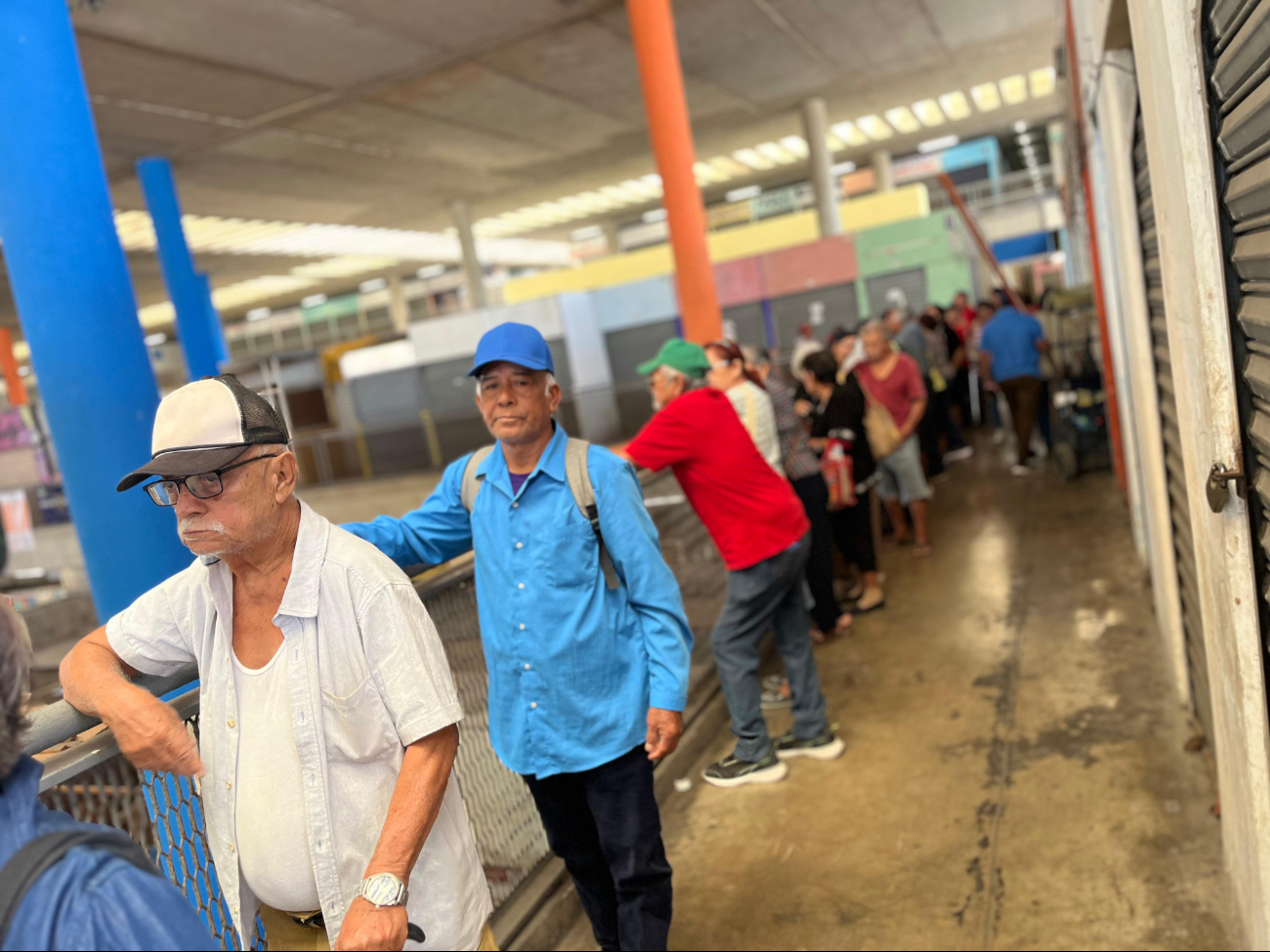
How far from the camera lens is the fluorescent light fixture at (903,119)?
63.3 feet

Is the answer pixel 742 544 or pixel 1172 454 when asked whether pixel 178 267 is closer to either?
pixel 742 544

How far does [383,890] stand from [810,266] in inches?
556

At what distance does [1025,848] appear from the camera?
323 cm

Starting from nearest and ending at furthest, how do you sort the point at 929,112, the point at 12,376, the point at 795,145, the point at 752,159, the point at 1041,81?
1. the point at 12,376
2. the point at 1041,81
3. the point at 929,112
4. the point at 795,145
5. the point at 752,159

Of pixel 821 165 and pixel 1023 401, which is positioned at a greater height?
pixel 821 165

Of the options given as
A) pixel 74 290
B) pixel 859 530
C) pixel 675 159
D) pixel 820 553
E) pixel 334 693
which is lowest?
pixel 859 530

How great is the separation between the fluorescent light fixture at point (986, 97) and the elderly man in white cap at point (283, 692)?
19420 mm

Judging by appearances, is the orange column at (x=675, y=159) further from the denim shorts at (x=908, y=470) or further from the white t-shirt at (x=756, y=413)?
the white t-shirt at (x=756, y=413)

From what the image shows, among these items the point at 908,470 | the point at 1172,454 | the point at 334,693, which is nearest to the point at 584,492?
the point at 334,693

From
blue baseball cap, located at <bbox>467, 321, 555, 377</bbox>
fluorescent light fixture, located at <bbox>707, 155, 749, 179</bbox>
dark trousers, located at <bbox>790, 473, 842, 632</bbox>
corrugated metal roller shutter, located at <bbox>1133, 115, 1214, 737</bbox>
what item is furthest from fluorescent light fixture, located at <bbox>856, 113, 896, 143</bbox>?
blue baseball cap, located at <bbox>467, 321, 555, 377</bbox>

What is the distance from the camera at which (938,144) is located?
24703mm

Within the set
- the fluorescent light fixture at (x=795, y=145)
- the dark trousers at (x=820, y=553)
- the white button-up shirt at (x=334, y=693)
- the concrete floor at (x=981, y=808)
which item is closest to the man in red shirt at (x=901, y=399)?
the concrete floor at (x=981, y=808)

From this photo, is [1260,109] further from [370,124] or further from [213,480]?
[370,124]

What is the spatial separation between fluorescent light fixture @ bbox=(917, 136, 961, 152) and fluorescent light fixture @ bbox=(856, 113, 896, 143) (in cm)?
231
